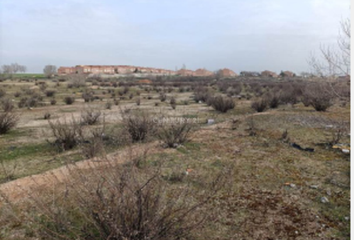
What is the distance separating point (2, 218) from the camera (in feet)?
11.5

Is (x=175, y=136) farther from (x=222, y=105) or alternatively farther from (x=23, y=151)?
(x=222, y=105)

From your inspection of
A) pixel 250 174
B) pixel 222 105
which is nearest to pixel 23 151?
pixel 250 174

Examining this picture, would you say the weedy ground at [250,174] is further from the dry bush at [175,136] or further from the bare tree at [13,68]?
the bare tree at [13,68]

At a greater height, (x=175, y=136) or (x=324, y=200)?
(x=175, y=136)

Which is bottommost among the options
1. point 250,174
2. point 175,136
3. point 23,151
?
point 23,151

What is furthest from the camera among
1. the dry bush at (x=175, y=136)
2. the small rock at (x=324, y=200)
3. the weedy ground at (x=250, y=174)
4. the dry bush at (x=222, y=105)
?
the dry bush at (x=222, y=105)

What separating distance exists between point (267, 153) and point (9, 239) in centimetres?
542

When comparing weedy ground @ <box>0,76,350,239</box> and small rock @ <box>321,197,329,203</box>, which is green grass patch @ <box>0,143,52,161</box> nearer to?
weedy ground @ <box>0,76,350,239</box>

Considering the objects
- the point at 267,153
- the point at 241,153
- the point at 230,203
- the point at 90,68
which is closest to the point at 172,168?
the point at 230,203

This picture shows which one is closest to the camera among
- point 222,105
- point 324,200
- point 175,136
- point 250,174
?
point 324,200

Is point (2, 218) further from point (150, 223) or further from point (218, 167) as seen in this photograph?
point (218, 167)

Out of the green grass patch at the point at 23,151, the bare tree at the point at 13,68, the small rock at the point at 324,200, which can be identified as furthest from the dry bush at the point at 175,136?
the bare tree at the point at 13,68

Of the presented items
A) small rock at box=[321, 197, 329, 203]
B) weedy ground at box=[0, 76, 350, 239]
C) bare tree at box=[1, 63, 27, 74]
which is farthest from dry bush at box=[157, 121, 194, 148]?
bare tree at box=[1, 63, 27, 74]

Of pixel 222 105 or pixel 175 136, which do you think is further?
pixel 222 105
